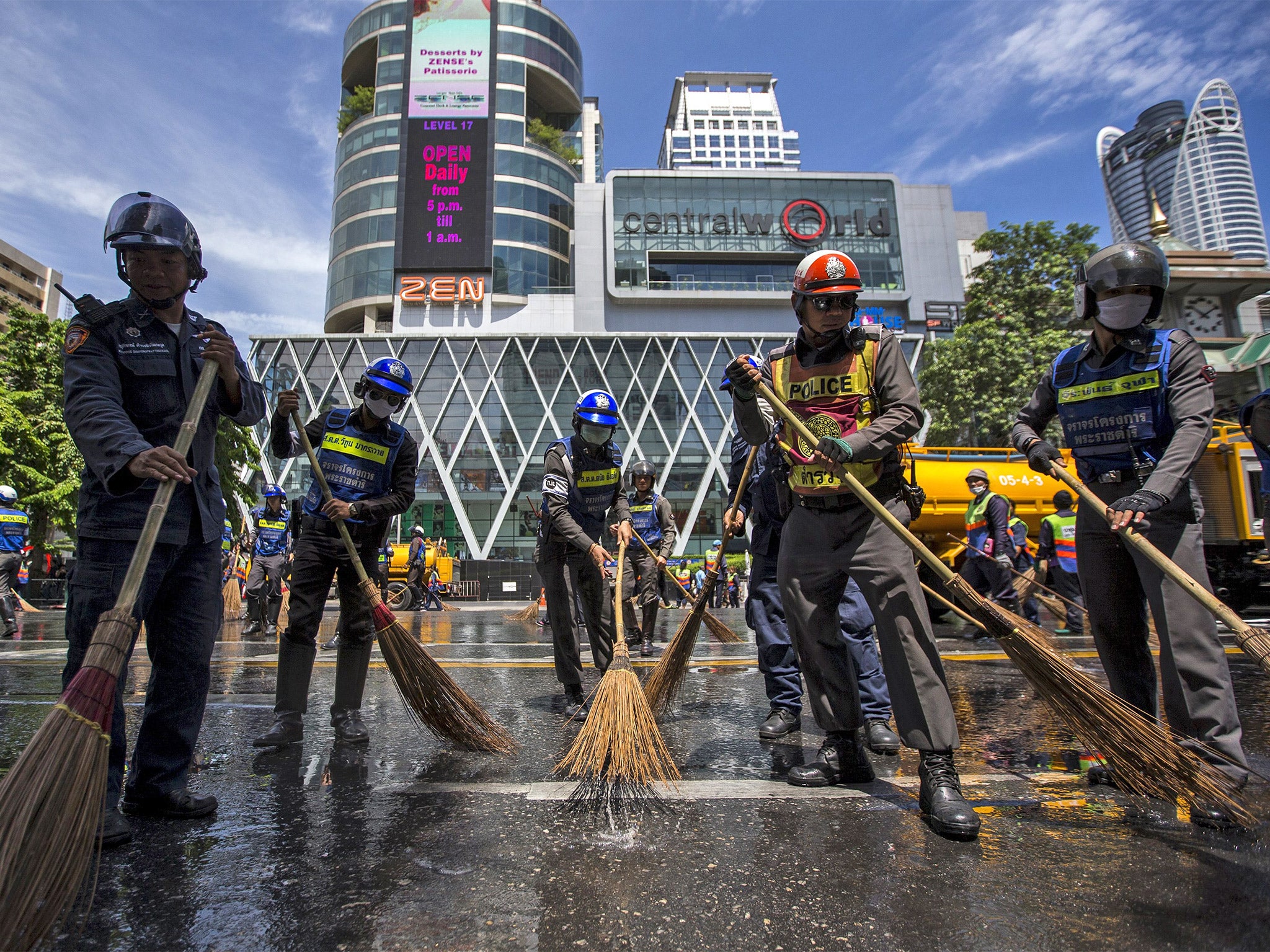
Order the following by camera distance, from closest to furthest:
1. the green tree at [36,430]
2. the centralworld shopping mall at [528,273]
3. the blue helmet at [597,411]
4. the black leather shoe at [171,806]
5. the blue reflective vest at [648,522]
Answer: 1. the black leather shoe at [171,806]
2. the blue helmet at [597,411]
3. the blue reflective vest at [648,522]
4. the green tree at [36,430]
5. the centralworld shopping mall at [528,273]

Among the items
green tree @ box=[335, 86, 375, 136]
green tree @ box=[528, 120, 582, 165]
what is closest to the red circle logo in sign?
green tree @ box=[528, 120, 582, 165]

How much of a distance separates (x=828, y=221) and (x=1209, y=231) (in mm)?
131181

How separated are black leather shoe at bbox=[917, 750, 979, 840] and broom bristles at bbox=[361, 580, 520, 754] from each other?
6.04 feet

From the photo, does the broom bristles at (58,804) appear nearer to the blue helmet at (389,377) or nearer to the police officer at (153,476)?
the police officer at (153,476)

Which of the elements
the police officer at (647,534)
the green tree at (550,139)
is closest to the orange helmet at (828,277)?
the police officer at (647,534)

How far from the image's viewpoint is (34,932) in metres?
1.62

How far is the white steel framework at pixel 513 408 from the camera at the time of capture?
143 feet

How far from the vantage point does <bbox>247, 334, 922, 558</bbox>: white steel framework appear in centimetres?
4344

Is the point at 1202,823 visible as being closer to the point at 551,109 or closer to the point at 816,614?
the point at 816,614

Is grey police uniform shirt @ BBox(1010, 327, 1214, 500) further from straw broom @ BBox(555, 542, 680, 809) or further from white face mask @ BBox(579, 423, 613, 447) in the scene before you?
white face mask @ BBox(579, 423, 613, 447)

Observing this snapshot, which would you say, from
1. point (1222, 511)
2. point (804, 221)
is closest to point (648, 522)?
point (1222, 511)

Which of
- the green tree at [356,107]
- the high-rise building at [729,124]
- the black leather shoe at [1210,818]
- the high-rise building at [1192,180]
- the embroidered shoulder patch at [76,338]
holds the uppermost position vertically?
the high-rise building at [729,124]

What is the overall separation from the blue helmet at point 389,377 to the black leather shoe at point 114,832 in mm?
2284

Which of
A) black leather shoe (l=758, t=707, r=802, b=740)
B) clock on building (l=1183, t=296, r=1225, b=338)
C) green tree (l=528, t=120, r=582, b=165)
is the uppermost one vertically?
green tree (l=528, t=120, r=582, b=165)
